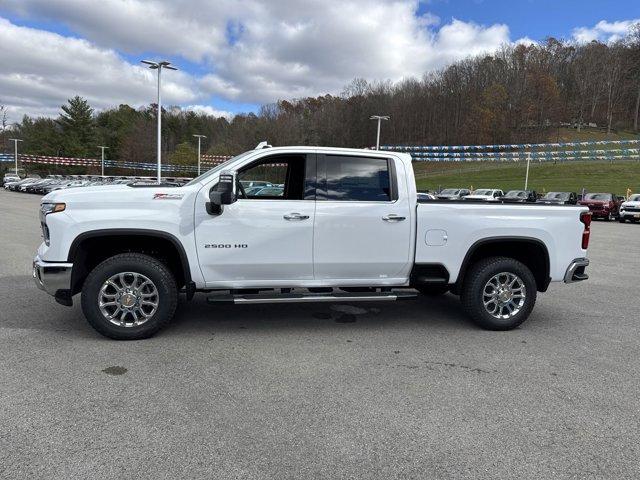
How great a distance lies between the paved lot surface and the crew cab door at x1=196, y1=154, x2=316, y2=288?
0.67 metres

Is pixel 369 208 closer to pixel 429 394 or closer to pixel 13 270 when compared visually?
pixel 429 394

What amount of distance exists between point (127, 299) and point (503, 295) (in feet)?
13.5

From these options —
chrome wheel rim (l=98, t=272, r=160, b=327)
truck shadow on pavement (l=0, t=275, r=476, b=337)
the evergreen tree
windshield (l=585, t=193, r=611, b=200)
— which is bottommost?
truck shadow on pavement (l=0, t=275, r=476, b=337)

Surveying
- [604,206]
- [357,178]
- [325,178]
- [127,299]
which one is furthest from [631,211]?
[127,299]

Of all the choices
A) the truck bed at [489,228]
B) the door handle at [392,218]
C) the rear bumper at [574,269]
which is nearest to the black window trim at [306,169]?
the door handle at [392,218]

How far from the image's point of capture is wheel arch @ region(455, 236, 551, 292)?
5.51 metres

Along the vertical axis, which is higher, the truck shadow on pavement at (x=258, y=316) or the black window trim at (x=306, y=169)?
the black window trim at (x=306, y=169)

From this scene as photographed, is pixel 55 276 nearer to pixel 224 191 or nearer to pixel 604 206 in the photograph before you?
pixel 224 191

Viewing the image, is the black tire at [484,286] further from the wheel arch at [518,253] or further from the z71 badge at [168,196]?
the z71 badge at [168,196]

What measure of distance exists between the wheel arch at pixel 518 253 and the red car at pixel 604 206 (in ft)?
84.4

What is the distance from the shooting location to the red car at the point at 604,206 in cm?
2867

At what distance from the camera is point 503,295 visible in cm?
562

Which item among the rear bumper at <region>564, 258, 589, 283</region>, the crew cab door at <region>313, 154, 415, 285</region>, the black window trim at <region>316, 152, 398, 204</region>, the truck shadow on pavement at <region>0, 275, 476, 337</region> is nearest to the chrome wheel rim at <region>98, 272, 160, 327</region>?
the truck shadow on pavement at <region>0, 275, 476, 337</region>

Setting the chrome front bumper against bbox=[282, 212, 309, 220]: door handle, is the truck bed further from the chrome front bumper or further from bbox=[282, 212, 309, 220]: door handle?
the chrome front bumper
